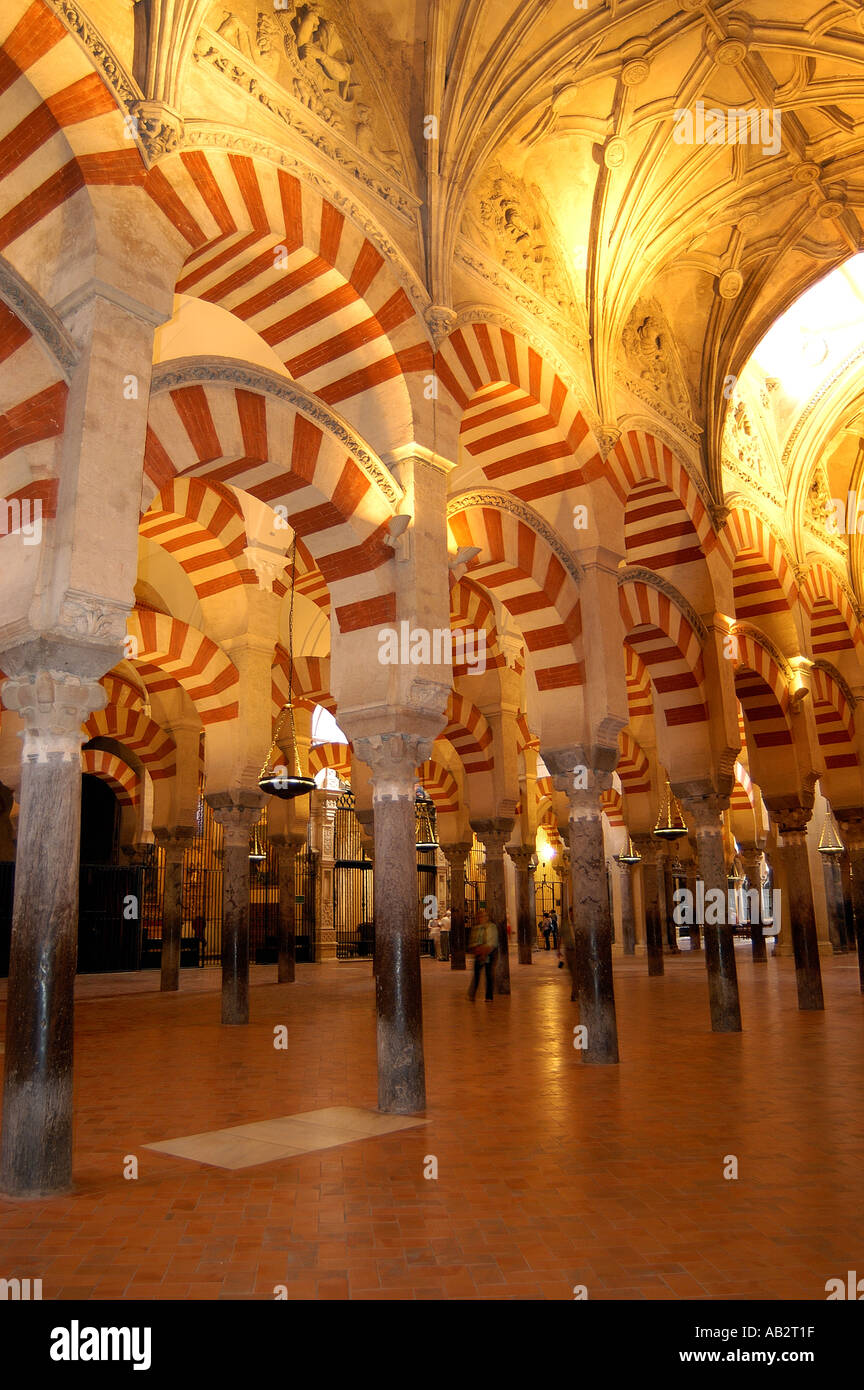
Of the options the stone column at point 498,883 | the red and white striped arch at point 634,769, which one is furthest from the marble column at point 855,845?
the stone column at point 498,883

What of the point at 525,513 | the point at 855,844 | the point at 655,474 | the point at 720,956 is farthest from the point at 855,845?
the point at 525,513

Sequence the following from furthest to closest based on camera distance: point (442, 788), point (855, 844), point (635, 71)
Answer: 1. point (442, 788)
2. point (855, 844)
3. point (635, 71)

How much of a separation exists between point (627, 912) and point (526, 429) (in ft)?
50.3

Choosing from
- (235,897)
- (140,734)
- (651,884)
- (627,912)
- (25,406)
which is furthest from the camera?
(627,912)

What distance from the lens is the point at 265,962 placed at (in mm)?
19156

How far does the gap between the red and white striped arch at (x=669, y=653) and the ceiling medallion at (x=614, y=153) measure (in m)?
3.59

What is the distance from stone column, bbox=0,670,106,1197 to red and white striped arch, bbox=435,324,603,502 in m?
4.40

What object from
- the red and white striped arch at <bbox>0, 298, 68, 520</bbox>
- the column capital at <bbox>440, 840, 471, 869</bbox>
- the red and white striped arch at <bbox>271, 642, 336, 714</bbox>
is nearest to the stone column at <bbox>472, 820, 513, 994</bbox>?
the column capital at <bbox>440, 840, 471, 869</bbox>

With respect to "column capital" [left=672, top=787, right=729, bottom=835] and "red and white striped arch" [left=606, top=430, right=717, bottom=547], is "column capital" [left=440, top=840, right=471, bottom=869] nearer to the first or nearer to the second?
"column capital" [left=672, top=787, right=729, bottom=835]

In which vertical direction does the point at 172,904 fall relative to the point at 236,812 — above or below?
below

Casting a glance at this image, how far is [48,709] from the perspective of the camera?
396 cm

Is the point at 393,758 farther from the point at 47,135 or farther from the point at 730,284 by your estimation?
the point at 730,284

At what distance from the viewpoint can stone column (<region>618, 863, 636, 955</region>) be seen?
21.0 m

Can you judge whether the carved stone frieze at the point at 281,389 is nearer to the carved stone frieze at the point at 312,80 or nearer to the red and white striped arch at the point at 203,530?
the carved stone frieze at the point at 312,80
